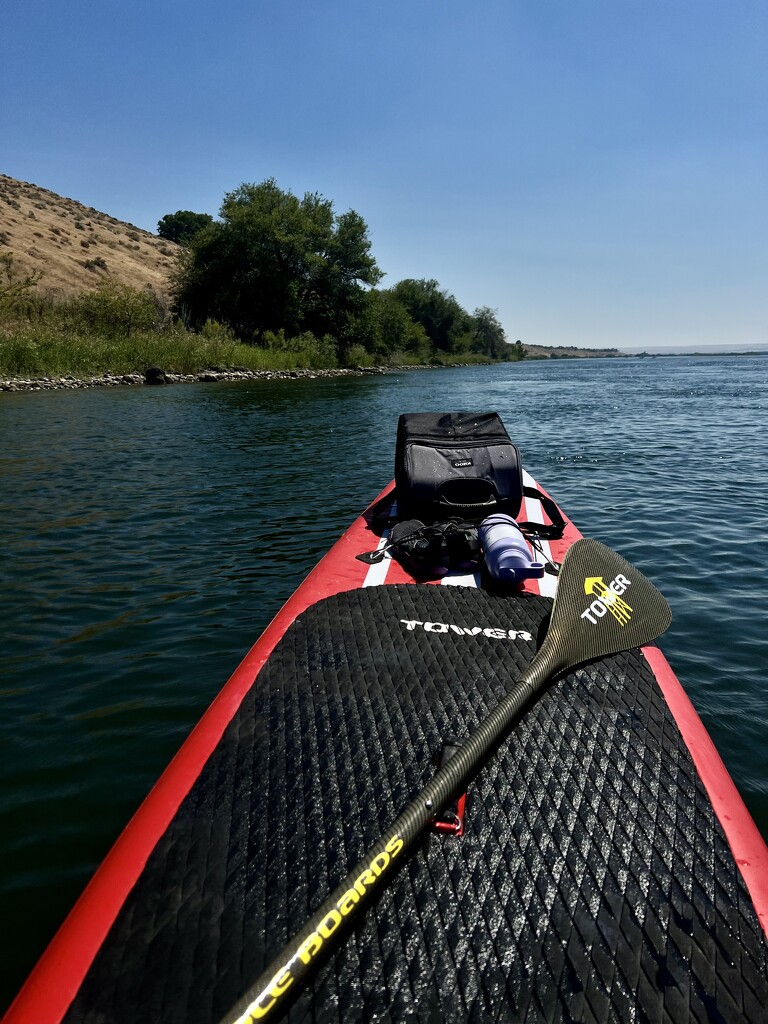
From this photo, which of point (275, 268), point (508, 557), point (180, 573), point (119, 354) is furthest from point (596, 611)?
point (275, 268)

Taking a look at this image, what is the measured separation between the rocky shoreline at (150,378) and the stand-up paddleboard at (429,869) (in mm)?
21229

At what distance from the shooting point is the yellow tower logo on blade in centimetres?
247

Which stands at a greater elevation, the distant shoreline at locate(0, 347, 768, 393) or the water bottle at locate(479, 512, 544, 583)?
the water bottle at locate(479, 512, 544, 583)

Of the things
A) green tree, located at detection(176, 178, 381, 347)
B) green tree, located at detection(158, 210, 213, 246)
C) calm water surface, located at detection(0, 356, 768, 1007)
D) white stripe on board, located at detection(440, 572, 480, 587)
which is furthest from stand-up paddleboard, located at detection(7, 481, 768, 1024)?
green tree, located at detection(158, 210, 213, 246)

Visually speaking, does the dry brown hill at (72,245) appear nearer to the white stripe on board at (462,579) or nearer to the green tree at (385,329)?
the green tree at (385,329)

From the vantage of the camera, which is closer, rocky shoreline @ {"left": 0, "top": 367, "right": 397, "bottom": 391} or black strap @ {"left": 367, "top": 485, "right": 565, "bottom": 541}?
black strap @ {"left": 367, "top": 485, "right": 565, "bottom": 541}

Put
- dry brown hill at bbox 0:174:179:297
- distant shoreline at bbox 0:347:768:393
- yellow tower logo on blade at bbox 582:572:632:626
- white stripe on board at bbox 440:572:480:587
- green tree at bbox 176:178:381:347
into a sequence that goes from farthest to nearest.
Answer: dry brown hill at bbox 0:174:179:297
green tree at bbox 176:178:381:347
distant shoreline at bbox 0:347:768:393
white stripe on board at bbox 440:572:480:587
yellow tower logo on blade at bbox 582:572:632:626

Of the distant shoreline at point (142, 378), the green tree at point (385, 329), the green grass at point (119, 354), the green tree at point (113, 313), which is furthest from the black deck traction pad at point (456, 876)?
the green tree at point (385, 329)

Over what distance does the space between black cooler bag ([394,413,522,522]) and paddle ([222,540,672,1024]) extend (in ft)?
4.09

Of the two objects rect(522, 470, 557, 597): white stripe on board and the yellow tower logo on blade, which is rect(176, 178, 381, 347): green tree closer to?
rect(522, 470, 557, 597): white stripe on board

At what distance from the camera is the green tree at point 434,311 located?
65.9 meters

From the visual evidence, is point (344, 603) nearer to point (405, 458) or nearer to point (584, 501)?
point (405, 458)

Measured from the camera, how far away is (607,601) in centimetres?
257

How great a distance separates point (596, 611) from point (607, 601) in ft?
0.40
